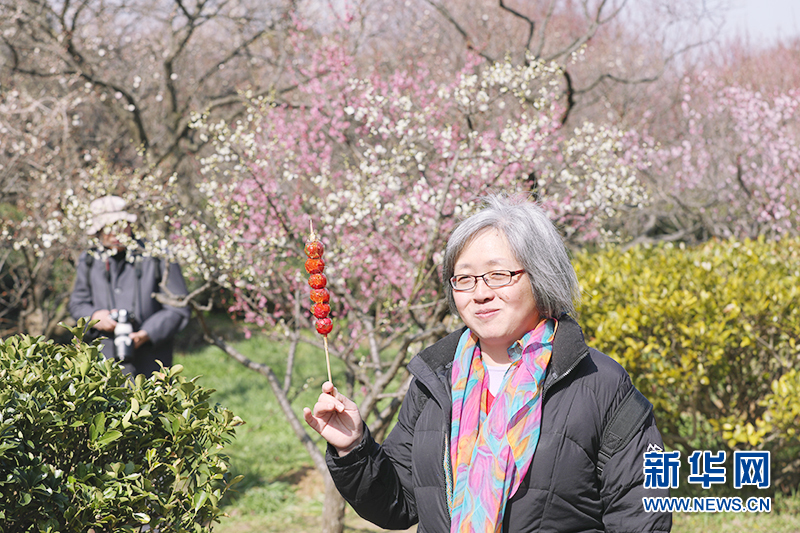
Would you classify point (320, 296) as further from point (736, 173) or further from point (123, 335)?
point (736, 173)

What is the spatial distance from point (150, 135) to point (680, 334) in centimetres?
874

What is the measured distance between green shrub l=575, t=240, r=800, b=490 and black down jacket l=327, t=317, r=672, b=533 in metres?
2.48

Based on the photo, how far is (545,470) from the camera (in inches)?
69.5

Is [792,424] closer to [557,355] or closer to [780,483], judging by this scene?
[780,483]

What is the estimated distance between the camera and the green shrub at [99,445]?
6.68 ft

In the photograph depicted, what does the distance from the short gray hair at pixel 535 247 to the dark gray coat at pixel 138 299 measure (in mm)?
2524

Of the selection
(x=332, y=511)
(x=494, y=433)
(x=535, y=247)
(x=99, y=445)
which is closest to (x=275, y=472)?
(x=332, y=511)

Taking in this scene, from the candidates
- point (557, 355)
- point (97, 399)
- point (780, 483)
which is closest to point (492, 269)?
point (557, 355)

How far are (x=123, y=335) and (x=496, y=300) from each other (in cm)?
272

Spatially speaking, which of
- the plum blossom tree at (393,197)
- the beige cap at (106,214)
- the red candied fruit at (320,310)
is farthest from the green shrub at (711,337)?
the beige cap at (106,214)

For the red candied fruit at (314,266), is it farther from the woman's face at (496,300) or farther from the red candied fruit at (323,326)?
the woman's face at (496,300)

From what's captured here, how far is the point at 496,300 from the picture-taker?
6.25ft

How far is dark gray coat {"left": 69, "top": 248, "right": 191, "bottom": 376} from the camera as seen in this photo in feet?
13.3

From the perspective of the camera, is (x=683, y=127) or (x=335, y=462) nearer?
(x=335, y=462)
